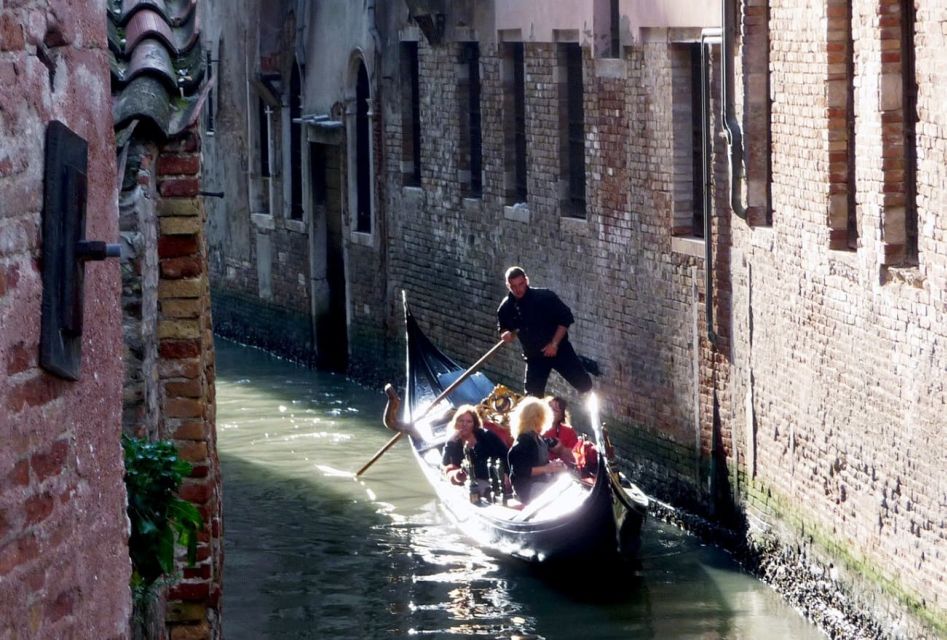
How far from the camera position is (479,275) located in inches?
625

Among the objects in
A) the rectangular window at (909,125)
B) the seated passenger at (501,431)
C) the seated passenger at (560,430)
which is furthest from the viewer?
the seated passenger at (501,431)

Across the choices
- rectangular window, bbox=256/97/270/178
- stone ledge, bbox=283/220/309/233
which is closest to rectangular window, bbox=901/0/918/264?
stone ledge, bbox=283/220/309/233

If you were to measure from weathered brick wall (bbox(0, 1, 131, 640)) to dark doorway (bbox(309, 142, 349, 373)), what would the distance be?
610 inches

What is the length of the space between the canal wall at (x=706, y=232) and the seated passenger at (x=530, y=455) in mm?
1079

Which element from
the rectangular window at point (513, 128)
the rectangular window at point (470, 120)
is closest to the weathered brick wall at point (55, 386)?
the rectangular window at point (513, 128)

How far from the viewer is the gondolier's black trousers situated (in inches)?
524

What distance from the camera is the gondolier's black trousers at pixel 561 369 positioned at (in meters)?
13.3

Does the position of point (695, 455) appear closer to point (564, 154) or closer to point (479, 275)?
point (564, 154)

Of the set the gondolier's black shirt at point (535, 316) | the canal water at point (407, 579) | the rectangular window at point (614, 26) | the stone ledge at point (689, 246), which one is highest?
the rectangular window at point (614, 26)

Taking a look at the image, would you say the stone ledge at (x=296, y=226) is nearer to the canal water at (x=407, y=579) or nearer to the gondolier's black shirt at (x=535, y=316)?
the canal water at (x=407, y=579)

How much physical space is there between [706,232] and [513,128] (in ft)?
13.1

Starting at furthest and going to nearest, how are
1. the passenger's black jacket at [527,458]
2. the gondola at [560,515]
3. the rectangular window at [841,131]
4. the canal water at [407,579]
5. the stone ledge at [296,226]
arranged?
the stone ledge at [296,226], the passenger's black jacket at [527,458], the gondola at [560,515], the canal water at [407,579], the rectangular window at [841,131]

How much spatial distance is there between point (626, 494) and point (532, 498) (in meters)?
0.97

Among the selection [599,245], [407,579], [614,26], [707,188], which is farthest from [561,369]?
[407,579]
